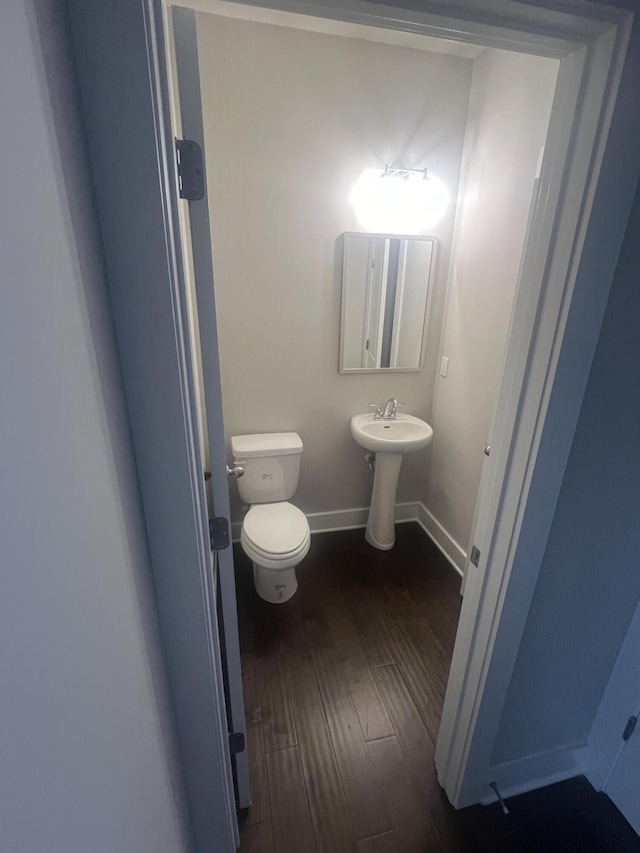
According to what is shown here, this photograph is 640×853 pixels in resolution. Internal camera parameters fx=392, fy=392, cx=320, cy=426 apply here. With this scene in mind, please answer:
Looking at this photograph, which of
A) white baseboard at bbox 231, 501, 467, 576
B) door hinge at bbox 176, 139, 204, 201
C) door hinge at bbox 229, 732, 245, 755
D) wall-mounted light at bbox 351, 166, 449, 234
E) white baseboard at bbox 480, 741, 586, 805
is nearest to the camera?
door hinge at bbox 176, 139, 204, 201

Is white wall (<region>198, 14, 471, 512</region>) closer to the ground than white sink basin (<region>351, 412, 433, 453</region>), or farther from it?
farther from it

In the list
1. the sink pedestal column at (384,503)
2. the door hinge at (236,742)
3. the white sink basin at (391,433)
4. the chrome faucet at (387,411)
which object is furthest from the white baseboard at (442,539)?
the door hinge at (236,742)

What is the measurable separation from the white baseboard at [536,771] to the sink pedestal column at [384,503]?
4.12 feet

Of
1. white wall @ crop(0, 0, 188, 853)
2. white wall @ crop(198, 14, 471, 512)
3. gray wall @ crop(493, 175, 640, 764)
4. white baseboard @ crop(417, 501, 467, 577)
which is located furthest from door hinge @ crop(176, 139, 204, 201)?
white baseboard @ crop(417, 501, 467, 577)

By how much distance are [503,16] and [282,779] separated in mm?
2054

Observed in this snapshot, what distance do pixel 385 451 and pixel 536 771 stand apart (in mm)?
1373

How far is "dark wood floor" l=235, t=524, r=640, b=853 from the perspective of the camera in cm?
120

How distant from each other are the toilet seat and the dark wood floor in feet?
1.28

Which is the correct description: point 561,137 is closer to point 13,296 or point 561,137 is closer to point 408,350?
point 13,296

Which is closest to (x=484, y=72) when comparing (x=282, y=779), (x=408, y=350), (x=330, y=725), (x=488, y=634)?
(x=408, y=350)

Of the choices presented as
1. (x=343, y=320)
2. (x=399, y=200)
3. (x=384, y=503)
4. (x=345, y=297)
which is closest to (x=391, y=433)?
(x=384, y=503)

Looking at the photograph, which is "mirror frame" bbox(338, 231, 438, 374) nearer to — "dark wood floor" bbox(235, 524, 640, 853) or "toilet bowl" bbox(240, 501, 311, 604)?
"toilet bowl" bbox(240, 501, 311, 604)

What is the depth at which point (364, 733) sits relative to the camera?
146 centimetres

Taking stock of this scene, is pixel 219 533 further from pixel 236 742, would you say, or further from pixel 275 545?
pixel 275 545
